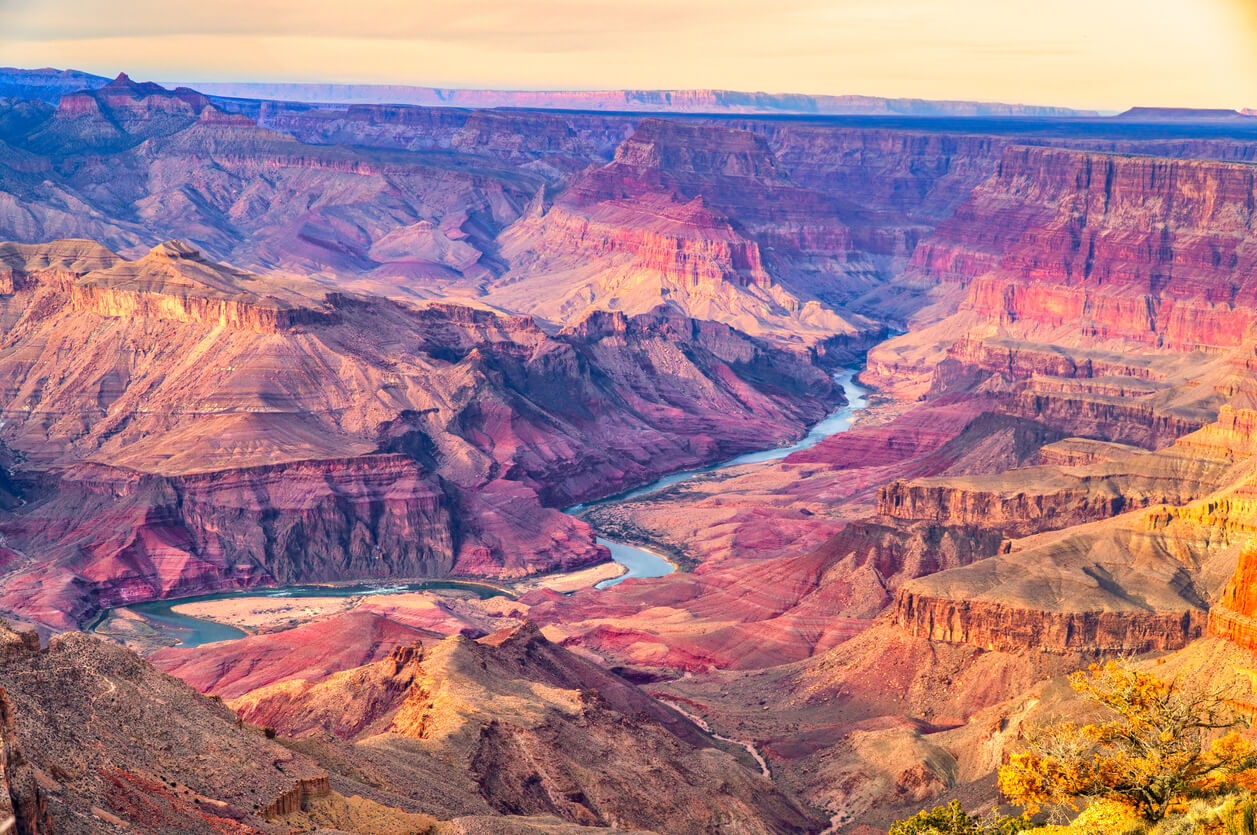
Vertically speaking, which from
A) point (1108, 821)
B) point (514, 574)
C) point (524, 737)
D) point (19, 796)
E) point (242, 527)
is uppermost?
point (19, 796)

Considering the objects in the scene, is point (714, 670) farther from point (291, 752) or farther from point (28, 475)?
point (28, 475)

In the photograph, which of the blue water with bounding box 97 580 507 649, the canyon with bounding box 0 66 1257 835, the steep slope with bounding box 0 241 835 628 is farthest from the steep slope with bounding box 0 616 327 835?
the steep slope with bounding box 0 241 835 628

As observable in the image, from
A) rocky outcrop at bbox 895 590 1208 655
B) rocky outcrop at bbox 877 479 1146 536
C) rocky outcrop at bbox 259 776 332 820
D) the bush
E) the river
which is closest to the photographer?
the bush

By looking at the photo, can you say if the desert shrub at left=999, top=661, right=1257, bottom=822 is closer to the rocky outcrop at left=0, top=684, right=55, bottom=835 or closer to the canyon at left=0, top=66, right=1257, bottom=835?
the rocky outcrop at left=0, top=684, right=55, bottom=835

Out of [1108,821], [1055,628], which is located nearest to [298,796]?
[1108,821]

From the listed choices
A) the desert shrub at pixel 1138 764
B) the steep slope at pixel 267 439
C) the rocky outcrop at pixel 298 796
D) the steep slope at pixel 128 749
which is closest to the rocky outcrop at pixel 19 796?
the steep slope at pixel 128 749

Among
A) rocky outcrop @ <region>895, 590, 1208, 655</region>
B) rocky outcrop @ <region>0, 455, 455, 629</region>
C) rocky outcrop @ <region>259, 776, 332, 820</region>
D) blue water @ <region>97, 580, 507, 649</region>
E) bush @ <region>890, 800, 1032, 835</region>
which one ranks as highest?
bush @ <region>890, 800, 1032, 835</region>

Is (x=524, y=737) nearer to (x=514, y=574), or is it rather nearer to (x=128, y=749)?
(x=128, y=749)

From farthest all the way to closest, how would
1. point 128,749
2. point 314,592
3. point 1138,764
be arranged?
point 314,592 → point 128,749 → point 1138,764

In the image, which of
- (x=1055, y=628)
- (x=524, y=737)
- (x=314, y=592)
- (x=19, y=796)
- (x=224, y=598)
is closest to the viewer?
(x=19, y=796)

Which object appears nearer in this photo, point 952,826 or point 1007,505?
point 952,826
